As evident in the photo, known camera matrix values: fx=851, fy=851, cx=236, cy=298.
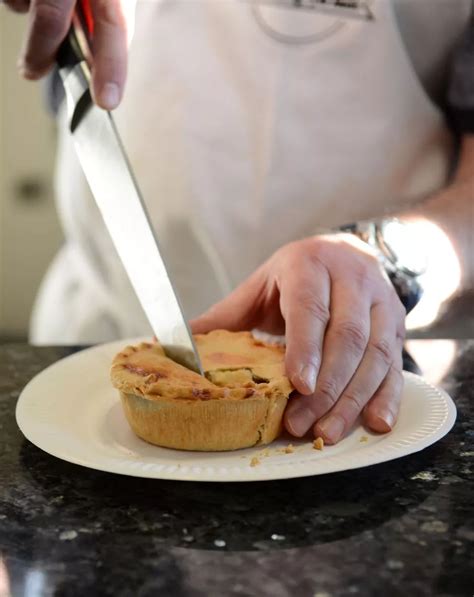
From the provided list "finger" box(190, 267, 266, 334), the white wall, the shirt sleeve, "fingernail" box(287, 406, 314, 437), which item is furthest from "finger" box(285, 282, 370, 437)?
the white wall

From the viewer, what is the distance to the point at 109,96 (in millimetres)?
951

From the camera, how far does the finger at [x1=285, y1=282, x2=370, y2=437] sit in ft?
2.63

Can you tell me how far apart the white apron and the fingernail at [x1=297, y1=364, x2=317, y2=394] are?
26.1 inches

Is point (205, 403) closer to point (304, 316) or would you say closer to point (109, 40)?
point (304, 316)

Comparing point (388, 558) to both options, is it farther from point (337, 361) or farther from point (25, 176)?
point (25, 176)

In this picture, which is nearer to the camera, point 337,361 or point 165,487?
point 165,487

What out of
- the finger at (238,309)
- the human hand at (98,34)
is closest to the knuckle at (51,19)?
the human hand at (98,34)

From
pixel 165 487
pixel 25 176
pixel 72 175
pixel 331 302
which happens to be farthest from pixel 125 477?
pixel 25 176

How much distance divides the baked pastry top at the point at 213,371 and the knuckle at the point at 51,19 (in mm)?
385

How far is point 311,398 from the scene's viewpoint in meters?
0.81

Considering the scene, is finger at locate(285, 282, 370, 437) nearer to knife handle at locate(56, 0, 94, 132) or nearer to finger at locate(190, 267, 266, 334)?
finger at locate(190, 267, 266, 334)

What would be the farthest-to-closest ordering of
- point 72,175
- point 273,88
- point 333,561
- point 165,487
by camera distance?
point 72,175, point 273,88, point 165,487, point 333,561

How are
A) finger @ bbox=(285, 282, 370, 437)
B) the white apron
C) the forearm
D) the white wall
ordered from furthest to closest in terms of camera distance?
the white wall
the white apron
the forearm
finger @ bbox=(285, 282, 370, 437)

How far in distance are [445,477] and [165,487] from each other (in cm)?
Answer: 24
